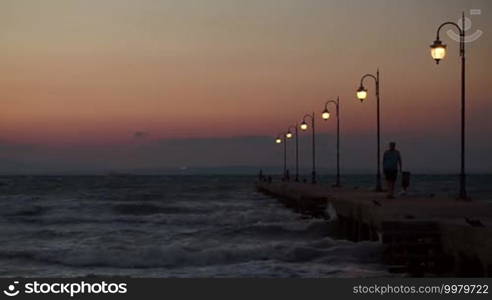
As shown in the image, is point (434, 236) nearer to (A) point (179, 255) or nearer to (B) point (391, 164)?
(A) point (179, 255)

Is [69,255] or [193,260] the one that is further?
[69,255]

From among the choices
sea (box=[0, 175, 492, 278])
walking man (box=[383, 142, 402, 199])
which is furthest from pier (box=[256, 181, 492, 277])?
walking man (box=[383, 142, 402, 199])

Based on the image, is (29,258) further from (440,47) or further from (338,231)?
(440,47)

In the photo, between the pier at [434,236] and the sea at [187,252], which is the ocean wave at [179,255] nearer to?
the sea at [187,252]

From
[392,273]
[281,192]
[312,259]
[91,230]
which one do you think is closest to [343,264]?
[312,259]

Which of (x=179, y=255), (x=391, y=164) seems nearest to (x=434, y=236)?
(x=179, y=255)

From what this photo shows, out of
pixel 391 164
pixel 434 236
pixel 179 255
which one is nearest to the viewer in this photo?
pixel 434 236

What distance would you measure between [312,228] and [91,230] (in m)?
10.6

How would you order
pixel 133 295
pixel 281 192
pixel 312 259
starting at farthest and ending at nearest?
1. pixel 281 192
2. pixel 312 259
3. pixel 133 295

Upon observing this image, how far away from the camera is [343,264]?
1933 cm

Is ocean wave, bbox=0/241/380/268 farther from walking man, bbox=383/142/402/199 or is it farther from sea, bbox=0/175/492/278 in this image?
walking man, bbox=383/142/402/199

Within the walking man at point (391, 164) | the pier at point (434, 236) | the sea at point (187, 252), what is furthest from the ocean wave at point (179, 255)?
the walking man at point (391, 164)

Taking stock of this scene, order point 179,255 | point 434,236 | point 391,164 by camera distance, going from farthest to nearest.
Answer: point 391,164, point 179,255, point 434,236

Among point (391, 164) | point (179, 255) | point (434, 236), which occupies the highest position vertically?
point (391, 164)
